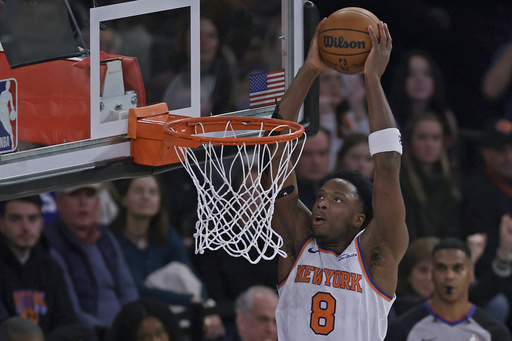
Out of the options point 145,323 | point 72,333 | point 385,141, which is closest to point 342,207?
point 385,141

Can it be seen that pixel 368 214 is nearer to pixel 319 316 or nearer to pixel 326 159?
pixel 319 316

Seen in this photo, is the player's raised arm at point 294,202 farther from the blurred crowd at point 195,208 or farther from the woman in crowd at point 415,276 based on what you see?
the woman in crowd at point 415,276

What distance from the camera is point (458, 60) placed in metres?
6.60

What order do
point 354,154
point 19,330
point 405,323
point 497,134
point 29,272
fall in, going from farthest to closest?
point 497,134
point 354,154
point 405,323
point 29,272
point 19,330

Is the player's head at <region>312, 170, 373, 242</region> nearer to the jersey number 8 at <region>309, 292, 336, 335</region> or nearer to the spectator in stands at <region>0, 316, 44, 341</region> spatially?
the jersey number 8 at <region>309, 292, 336, 335</region>

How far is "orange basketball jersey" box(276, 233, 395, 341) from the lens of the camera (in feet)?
11.2

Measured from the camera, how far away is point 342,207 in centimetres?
353

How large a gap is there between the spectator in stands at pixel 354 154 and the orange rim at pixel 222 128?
2244 millimetres

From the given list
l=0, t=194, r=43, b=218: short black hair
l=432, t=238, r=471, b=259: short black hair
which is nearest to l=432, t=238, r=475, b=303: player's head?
l=432, t=238, r=471, b=259: short black hair

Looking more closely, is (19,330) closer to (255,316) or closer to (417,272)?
(255,316)

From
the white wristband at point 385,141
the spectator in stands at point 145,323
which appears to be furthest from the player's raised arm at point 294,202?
the spectator in stands at point 145,323

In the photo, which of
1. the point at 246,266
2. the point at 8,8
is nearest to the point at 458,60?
the point at 246,266

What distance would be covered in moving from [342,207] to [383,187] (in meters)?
0.26

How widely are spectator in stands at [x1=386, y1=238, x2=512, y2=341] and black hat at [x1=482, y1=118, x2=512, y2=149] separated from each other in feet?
3.60
